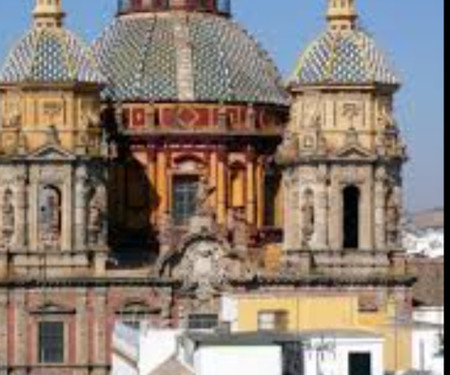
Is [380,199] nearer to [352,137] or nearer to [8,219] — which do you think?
[352,137]

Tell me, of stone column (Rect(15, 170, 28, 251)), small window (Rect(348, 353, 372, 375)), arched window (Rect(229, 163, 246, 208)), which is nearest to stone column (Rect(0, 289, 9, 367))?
stone column (Rect(15, 170, 28, 251))

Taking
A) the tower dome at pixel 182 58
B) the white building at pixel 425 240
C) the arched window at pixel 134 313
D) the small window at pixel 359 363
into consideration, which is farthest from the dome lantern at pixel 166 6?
the white building at pixel 425 240

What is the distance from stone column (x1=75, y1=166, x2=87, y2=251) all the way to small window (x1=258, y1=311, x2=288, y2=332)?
7240 mm

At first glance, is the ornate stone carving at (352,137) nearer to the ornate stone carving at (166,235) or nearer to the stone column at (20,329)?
the ornate stone carving at (166,235)

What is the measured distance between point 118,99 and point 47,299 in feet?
26.1

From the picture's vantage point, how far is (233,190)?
94.4 meters

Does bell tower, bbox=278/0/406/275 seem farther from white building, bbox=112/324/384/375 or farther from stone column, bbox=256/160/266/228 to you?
white building, bbox=112/324/384/375

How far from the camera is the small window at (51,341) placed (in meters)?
89.3

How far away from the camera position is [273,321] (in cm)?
8388

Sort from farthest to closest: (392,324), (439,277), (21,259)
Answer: (439,277), (21,259), (392,324)

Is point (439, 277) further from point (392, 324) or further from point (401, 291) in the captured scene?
point (392, 324)

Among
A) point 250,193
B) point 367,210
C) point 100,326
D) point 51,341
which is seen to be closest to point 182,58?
point 250,193

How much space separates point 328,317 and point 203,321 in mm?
7297

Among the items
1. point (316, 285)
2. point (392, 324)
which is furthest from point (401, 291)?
point (392, 324)
